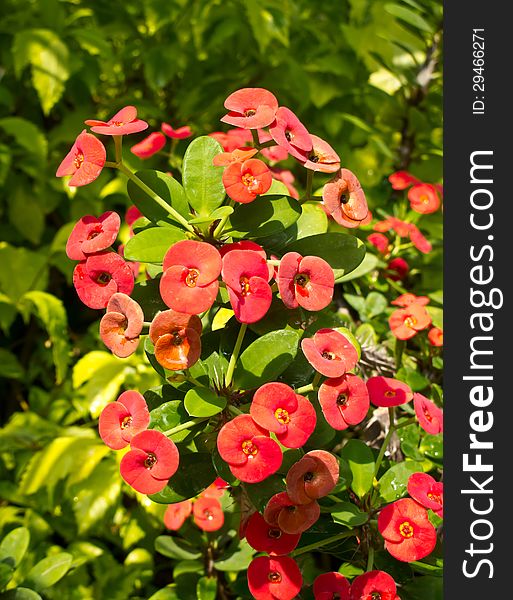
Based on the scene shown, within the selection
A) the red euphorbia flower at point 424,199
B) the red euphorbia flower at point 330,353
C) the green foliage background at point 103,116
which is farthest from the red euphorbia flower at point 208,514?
the red euphorbia flower at point 424,199

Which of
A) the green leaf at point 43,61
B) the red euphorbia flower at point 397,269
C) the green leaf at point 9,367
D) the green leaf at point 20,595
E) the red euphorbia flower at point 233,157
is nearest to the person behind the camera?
the red euphorbia flower at point 233,157

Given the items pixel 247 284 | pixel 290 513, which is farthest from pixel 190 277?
pixel 290 513

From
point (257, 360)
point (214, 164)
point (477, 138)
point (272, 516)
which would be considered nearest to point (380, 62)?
point (477, 138)

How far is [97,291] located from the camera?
2.52 ft

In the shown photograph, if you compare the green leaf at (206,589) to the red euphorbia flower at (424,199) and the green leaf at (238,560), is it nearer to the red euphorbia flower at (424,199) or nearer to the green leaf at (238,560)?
the green leaf at (238,560)

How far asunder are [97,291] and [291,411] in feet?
0.82

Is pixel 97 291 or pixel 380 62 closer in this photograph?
pixel 97 291

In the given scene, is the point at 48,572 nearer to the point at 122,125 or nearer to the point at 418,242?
the point at 122,125

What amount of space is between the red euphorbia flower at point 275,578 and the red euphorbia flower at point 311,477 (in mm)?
109

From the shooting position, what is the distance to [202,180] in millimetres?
836

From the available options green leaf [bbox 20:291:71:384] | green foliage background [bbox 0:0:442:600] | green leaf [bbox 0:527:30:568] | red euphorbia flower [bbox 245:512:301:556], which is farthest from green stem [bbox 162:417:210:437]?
green leaf [bbox 20:291:71:384]

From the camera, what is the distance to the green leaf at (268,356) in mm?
769

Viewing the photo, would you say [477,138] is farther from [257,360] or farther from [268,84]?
[268,84]

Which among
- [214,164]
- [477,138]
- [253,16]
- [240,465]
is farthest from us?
[253,16]
